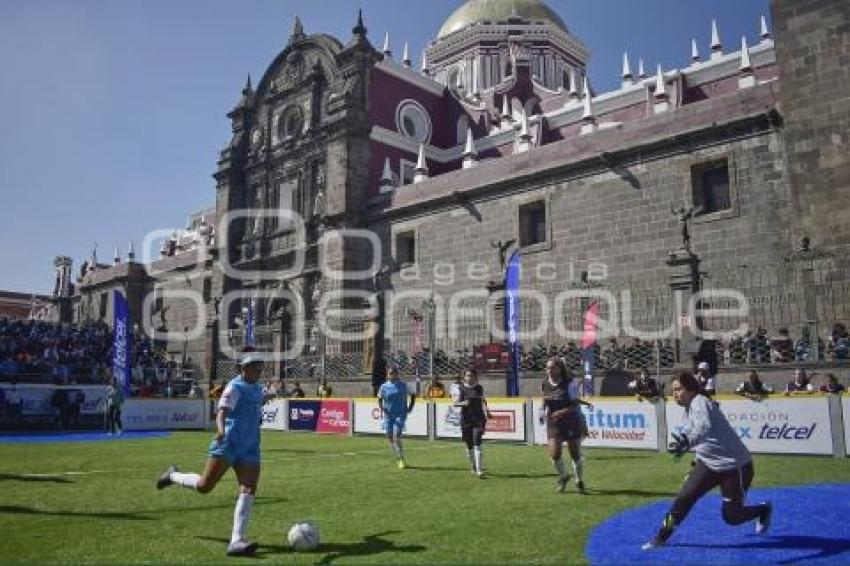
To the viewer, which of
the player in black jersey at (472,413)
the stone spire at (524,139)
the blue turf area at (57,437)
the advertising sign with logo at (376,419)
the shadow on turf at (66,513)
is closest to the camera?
the shadow on turf at (66,513)

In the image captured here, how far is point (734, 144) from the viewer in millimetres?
21750

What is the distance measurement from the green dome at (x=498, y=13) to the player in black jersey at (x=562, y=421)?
46831 millimetres

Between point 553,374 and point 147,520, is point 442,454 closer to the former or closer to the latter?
point 553,374

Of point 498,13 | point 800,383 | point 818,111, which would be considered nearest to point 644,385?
point 800,383

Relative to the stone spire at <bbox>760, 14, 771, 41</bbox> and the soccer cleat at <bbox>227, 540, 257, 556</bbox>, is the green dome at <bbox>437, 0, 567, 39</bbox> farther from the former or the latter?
the soccer cleat at <bbox>227, 540, 257, 556</bbox>

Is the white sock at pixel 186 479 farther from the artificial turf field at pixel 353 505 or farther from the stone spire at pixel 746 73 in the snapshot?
the stone spire at pixel 746 73

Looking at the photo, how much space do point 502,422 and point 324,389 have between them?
33.3ft

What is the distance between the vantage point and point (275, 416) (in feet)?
78.9

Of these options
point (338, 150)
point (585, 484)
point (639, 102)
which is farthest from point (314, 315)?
point (585, 484)

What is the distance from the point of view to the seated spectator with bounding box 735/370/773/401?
12.5 metres

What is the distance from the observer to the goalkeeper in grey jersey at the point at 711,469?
5.95 metres

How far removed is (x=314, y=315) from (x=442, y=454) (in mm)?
19197

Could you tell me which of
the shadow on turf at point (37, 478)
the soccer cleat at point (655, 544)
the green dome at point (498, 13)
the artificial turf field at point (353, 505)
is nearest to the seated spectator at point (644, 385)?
the artificial turf field at point (353, 505)

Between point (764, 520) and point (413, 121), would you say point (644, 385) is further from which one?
point (413, 121)
